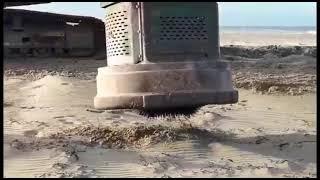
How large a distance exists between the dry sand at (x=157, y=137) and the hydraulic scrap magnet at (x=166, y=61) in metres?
0.46

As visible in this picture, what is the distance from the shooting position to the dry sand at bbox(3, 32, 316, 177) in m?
5.76

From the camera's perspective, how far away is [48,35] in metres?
17.0

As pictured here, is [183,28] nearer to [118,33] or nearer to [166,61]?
[166,61]

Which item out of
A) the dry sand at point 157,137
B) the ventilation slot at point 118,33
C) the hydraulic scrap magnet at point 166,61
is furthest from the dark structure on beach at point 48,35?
the hydraulic scrap magnet at point 166,61

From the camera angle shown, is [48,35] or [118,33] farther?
[48,35]

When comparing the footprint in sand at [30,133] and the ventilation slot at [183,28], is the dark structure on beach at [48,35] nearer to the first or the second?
the footprint in sand at [30,133]

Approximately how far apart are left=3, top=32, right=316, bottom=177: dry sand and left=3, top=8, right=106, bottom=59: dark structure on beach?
523 centimetres

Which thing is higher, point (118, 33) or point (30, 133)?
point (118, 33)

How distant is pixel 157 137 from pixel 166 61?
1.97 meters

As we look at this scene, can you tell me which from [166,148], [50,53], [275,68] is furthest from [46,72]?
[166,148]

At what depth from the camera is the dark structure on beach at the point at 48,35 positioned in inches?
659

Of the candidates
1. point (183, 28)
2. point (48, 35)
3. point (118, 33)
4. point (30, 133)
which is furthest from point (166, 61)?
point (48, 35)

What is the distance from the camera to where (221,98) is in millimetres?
4812

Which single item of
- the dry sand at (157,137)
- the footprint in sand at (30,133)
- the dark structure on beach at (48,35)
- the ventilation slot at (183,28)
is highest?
the ventilation slot at (183,28)
